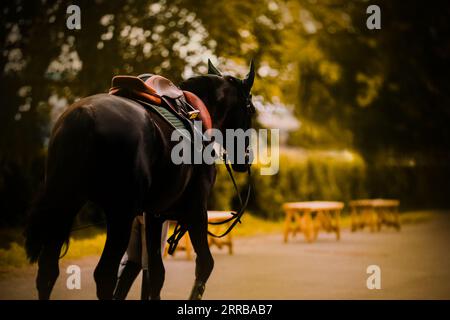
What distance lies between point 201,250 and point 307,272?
600cm

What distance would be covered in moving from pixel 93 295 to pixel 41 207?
4.46 metres

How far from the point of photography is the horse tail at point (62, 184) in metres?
3.26

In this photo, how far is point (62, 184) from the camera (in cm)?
334

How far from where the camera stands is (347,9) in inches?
1107

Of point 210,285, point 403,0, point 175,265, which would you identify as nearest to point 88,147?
point 210,285

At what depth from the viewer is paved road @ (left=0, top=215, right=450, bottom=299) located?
25.2ft

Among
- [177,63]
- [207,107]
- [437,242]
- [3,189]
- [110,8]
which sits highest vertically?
[110,8]

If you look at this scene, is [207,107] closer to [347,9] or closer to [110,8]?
[110,8]

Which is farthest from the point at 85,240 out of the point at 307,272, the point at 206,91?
the point at 206,91

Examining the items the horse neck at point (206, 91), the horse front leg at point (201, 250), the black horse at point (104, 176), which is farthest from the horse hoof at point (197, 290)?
the horse neck at point (206, 91)

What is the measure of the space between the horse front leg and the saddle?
2.60ft

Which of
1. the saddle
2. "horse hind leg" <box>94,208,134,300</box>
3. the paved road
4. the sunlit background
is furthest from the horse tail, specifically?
the sunlit background

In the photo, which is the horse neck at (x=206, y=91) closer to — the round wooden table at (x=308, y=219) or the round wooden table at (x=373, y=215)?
the round wooden table at (x=308, y=219)
